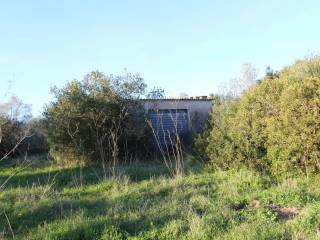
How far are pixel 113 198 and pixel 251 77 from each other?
74.5 ft

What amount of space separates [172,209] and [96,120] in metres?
9.77

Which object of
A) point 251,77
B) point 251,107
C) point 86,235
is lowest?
point 86,235

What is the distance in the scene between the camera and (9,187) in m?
12.2

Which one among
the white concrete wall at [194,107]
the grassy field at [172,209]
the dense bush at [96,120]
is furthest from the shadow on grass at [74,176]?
the white concrete wall at [194,107]

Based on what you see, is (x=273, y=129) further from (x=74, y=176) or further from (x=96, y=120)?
(x=96, y=120)

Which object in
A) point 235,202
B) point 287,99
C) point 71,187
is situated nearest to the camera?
point 235,202

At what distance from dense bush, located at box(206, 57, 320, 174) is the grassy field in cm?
76

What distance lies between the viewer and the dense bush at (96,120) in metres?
17.2

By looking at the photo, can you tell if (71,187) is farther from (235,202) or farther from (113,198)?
(235,202)

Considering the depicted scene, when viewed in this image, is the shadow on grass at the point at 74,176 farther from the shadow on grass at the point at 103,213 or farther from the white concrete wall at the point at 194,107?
the white concrete wall at the point at 194,107

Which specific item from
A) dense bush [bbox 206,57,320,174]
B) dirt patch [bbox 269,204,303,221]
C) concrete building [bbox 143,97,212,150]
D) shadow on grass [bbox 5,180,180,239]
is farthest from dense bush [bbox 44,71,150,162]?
dirt patch [bbox 269,204,303,221]

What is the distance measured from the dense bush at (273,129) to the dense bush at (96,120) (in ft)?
16.3

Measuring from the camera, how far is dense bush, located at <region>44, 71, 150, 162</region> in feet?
56.6

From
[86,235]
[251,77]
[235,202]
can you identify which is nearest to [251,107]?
[235,202]
